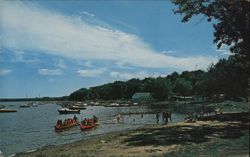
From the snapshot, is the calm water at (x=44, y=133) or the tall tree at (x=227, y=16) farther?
the calm water at (x=44, y=133)

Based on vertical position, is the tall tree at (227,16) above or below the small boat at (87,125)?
above

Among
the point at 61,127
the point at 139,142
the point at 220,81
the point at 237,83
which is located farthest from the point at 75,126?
the point at 139,142

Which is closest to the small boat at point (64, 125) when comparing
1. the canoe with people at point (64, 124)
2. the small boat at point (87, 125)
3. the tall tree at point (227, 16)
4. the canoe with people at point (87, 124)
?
the canoe with people at point (64, 124)

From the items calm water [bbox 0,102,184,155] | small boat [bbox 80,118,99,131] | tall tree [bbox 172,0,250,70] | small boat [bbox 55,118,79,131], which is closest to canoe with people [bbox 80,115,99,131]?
small boat [bbox 80,118,99,131]

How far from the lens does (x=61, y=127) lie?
247 ft

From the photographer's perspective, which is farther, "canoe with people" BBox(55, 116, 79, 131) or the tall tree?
"canoe with people" BBox(55, 116, 79, 131)

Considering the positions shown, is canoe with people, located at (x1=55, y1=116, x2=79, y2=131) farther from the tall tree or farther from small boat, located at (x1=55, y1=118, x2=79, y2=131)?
the tall tree

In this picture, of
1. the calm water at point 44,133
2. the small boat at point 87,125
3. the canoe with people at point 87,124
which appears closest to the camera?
the calm water at point 44,133

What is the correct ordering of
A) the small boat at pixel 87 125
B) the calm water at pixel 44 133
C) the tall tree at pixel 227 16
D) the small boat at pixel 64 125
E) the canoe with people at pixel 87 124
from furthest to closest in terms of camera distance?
the small boat at pixel 64 125 → the canoe with people at pixel 87 124 → the small boat at pixel 87 125 → the calm water at pixel 44 133 → the tall tree at pixel 227 16

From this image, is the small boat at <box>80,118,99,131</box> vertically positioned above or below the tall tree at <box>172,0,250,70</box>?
below

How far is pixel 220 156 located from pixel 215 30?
23.0 metres

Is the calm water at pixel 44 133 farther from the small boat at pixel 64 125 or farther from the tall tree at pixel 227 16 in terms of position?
the tall tree at pixel 227 16

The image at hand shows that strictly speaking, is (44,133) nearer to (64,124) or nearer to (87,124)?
(64,124)

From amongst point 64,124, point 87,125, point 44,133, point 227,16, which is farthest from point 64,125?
point 227,16
